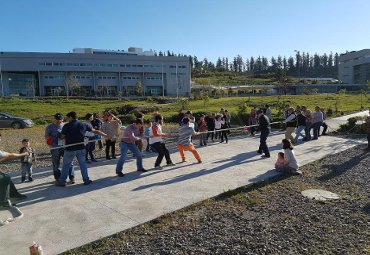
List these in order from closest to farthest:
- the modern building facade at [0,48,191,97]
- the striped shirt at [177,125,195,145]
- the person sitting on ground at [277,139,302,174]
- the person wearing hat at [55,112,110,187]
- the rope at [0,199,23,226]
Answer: the rope at [0,199,23,226], the person wearing hat at [55,112,110,187], the person sitting on ground at [277,139,302,174], the striped shirt at [177,125,195,145], the modern building facade at [0,48,191,97]

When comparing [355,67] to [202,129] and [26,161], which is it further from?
[26,161]

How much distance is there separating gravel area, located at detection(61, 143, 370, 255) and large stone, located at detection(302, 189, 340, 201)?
17 cm

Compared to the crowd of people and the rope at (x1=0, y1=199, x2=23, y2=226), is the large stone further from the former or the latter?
the rope at (x1=0, y1=199, x2=23, y2=226)

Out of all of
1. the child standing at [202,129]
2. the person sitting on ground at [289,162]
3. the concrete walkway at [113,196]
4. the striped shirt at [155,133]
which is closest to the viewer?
the concrete walkway at [113,196]

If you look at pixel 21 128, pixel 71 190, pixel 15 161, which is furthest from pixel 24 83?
pixel 71 190

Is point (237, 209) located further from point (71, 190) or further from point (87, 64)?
point (87, 64)

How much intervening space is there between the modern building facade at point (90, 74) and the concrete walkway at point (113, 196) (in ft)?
187

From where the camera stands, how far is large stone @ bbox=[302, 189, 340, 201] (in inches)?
292

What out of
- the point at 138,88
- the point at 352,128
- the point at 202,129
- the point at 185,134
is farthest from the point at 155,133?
the point at 138,88

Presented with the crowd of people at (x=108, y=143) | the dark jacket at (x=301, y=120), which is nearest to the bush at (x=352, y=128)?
the dark jacket at (x=301, y=120)

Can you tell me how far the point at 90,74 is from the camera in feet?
249

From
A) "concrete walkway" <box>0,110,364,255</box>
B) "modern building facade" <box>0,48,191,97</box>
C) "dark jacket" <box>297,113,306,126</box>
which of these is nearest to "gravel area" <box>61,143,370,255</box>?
"concrete walkway" <box>0,110,364,255</box>

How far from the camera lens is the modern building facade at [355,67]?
8812cm

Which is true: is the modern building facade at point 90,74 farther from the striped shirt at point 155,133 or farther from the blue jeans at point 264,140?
the striped shirt at point 155,133
